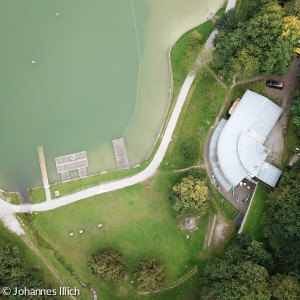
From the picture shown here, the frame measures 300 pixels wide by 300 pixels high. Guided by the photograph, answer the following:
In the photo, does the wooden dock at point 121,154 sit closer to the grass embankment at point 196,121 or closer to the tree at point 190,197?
the grass embankment at point 196,121

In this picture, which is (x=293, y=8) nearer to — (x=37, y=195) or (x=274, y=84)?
(x=274, y=84)

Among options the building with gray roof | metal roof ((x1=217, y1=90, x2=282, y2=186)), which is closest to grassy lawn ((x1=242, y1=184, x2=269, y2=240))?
the building with gray roof

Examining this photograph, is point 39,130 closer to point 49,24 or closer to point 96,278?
point 49,24

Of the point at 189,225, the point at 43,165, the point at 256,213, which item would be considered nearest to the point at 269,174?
the point at 256,213

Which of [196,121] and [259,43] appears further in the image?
[196,121]

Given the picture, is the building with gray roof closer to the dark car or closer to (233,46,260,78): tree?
(233,46,260,78): tree

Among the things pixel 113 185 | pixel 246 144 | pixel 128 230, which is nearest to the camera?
pixel 246 144

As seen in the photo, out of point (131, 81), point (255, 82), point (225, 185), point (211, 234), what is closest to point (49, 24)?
point (131, 81)
